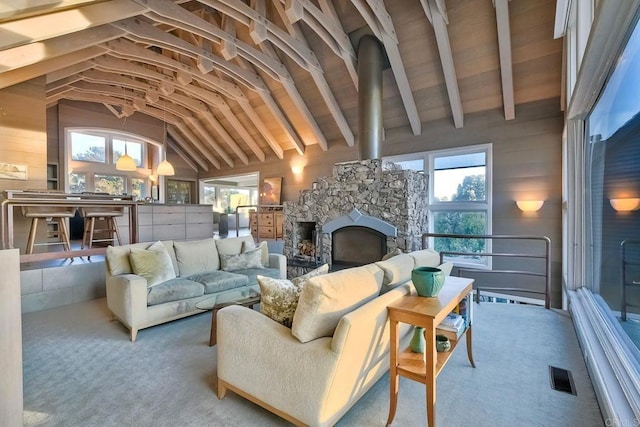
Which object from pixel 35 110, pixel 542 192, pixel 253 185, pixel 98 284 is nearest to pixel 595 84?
pixel 542 192

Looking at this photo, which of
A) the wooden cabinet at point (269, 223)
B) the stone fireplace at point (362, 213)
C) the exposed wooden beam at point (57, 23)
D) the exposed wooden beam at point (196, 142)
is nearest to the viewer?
the exposed wooden beam at point (57, 23)

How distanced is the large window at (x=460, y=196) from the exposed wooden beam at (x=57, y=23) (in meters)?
5.32

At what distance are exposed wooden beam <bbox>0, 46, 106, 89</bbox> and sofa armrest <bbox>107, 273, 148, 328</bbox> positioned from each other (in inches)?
152

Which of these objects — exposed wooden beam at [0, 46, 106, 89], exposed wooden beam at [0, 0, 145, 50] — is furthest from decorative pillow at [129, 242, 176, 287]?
exposed wooden beam at [0, 46, 106, 89]

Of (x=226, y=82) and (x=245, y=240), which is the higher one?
(x=226, y=82)

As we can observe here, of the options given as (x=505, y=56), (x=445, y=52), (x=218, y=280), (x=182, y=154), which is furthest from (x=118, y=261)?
(x=182, y=154)

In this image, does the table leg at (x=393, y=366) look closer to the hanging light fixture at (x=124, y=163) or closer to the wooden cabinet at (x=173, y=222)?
the wooden cabinet at (x=173, y=222)

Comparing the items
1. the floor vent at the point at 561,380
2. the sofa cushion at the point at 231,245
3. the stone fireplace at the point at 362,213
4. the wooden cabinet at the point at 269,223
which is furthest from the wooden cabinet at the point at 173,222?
the floor vent at the point at 561,380

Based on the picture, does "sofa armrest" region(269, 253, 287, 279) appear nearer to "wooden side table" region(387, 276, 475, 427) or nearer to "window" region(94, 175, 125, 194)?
"wooden side table" region(387, 276, 475, 427)

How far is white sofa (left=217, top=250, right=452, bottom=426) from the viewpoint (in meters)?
1.54

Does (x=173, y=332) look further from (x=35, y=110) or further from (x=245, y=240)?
(x=35, y=110)

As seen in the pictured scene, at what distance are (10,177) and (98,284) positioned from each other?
251 cm

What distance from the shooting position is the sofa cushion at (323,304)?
1610 mm

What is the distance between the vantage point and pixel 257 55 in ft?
18.3
